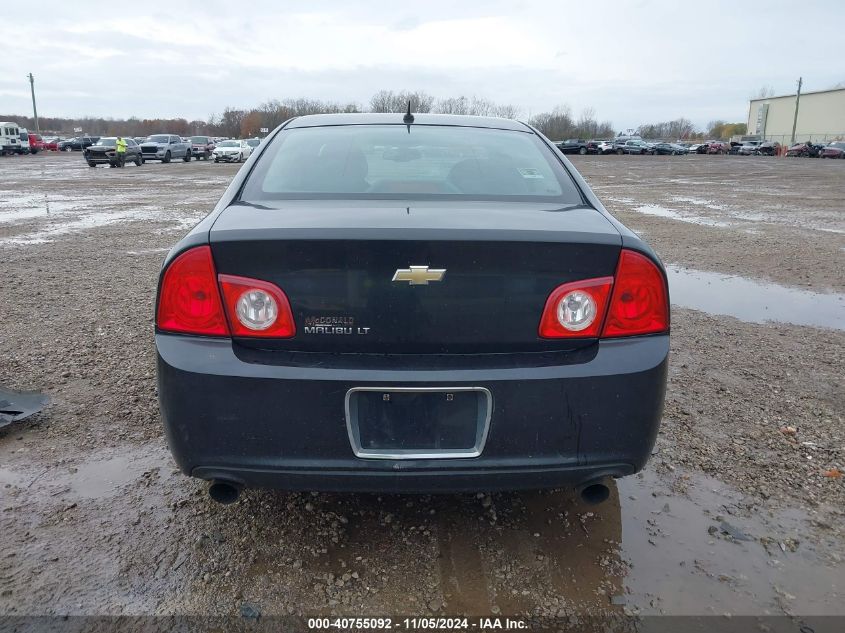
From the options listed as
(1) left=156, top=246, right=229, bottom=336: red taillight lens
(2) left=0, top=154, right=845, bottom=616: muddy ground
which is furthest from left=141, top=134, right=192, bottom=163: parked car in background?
(1) left=156, top=246, right=229, bottom=336: red taillight lens

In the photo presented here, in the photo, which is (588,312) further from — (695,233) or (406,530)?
(695,233)

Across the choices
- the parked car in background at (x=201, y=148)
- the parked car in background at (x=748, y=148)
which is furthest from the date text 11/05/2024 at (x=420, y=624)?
the parked car in background at (x=748, y=148)

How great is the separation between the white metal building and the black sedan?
9748 centimetres

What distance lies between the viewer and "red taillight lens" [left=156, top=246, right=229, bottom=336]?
208 centimetres

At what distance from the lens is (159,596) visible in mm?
2186

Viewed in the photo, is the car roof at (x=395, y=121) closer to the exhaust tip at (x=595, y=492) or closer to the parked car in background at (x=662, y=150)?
the exhaust tip at (x=595, y=492)

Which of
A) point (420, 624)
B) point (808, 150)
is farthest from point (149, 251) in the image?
point (808, 150)

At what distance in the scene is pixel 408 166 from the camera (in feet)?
9.57

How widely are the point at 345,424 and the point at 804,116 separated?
364 feet

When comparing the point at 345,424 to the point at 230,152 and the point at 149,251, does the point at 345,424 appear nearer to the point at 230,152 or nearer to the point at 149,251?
the point at 149,251

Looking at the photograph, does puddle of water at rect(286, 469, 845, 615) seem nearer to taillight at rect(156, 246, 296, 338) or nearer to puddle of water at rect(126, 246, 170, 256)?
taillight at rect(156, 246, 296, 338)

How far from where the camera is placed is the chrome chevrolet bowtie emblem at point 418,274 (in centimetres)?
201

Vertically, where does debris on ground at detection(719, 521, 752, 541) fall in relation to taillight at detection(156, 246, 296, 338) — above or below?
below

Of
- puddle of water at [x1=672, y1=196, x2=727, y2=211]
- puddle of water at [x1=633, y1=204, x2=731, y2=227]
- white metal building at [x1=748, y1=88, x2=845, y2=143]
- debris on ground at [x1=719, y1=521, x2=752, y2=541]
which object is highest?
white metal building at [x1=748, y1=88, x2=845, y2=143]
